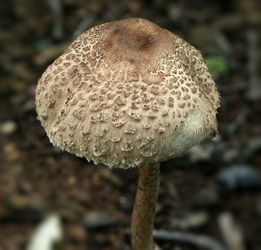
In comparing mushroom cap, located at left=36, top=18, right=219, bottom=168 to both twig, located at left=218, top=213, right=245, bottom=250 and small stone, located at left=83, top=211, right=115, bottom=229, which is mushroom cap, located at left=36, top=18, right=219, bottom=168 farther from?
twig, located at left=218, top=213, right=245, bottom=250

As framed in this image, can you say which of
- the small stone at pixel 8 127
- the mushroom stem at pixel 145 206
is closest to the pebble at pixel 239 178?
the mushroom stem at pixel 145 206

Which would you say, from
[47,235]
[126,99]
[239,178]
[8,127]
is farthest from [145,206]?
[8,127]

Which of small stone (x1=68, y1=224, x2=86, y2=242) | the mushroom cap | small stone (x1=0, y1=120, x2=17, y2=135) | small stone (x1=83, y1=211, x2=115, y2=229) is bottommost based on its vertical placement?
small stone (x1=68, y1=224, x2=86, y2=242)

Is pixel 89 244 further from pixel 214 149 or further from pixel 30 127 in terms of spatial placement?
pixel 214 149

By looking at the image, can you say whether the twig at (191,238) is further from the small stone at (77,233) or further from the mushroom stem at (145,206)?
the small stone at (77,233)

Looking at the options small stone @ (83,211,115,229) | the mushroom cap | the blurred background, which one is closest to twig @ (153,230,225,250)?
the blurred background

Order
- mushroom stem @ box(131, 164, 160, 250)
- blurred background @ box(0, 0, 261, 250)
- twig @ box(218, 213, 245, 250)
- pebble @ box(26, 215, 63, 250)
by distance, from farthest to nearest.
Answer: twig @ box(218, 213, 245, 250) < blurred background @ box(0, 0, 261, 250) < pebble @ box(26, 215, 63, 250) < mushroom stem @ box(131, 164, 160, 250)
